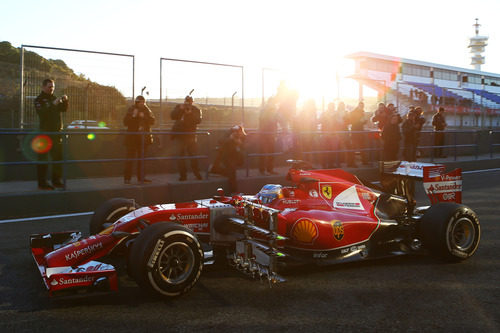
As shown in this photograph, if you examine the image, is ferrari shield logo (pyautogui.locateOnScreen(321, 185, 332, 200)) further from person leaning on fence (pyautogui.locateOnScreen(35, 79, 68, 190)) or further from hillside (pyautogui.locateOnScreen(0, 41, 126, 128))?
hillside (pyautogui.locateOnScreen(0, 41, 126, 128))

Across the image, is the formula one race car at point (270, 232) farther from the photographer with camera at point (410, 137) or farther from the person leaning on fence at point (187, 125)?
the photographer with camera at point (410, 137)

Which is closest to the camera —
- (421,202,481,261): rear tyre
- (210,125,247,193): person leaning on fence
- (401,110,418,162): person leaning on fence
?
(421,202,481,261): rear tyre

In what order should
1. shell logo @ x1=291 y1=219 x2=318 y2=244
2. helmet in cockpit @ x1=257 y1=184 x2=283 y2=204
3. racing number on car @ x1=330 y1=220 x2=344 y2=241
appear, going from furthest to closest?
helmet in cockpit @ x1=257 y1=184 x2=283 y2=204, racing number on car @ x1=330 y1=220 x2=344 y2=241, shell logo @ x1=291 y1=219 x2=318 y2=244

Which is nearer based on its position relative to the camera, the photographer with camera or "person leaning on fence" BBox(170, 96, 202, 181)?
"person leaning on fence" BBox(170, 96, 202, 181)

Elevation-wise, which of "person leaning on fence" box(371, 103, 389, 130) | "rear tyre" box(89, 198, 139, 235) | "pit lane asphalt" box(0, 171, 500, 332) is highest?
"person leaning on fence" box(371, 103, 389, 130)

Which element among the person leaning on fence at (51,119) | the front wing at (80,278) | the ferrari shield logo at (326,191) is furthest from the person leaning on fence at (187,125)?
the front wing at (80,278)

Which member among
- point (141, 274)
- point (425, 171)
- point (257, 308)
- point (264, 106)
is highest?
point (264, 106)

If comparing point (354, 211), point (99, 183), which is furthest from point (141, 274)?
point (99, 183)

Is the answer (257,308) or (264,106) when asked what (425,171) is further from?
(264,106)

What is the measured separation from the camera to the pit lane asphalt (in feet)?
13.1

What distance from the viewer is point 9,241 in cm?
664

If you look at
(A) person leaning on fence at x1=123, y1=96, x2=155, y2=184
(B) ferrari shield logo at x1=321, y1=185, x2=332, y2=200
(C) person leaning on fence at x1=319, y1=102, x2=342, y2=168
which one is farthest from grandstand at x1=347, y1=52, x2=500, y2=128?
(B) ferrari shield logo at x1=321, y1=185, x2=332, y2=200

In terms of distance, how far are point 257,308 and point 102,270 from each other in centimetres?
134

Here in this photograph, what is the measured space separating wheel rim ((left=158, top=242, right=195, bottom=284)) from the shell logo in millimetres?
1260
